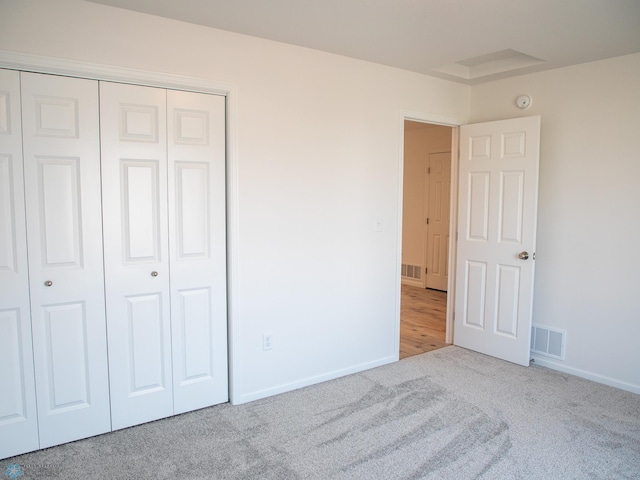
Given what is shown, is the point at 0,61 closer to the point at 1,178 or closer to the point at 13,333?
the point at 1,178

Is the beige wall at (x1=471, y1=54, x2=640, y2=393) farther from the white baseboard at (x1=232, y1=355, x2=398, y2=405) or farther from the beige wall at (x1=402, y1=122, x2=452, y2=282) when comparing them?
the beige wall at (x1=402, y1=122, x2=452, y2=282)

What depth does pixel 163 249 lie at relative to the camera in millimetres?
2752

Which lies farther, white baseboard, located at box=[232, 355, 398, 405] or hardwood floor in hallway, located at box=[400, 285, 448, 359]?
hardwood floor in hallway, located at box=[400, 285, 448, 359]

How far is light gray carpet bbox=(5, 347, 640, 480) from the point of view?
2307 millimetres

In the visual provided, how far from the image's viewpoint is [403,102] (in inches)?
146

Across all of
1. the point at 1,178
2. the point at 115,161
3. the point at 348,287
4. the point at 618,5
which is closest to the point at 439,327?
the point at 348,287

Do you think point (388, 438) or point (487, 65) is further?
point (487, 65)

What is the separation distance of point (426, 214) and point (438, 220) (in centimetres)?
24

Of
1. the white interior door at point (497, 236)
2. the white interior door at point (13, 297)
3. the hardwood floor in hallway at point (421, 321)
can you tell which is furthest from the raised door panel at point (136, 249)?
the white interior door at point (497, 236)

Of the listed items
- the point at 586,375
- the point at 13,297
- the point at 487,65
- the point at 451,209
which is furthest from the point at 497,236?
the point at 13,297

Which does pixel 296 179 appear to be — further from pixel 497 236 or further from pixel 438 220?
pixel 438 220

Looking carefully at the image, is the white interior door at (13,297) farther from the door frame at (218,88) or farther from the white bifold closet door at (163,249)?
the white bifold closet door at (163,249)

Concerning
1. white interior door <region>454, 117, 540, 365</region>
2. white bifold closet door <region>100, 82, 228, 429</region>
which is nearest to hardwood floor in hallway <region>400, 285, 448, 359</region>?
white interior door <region>454, 117, 540, 365</region>

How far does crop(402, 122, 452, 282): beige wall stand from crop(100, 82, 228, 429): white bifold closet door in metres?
4.59
